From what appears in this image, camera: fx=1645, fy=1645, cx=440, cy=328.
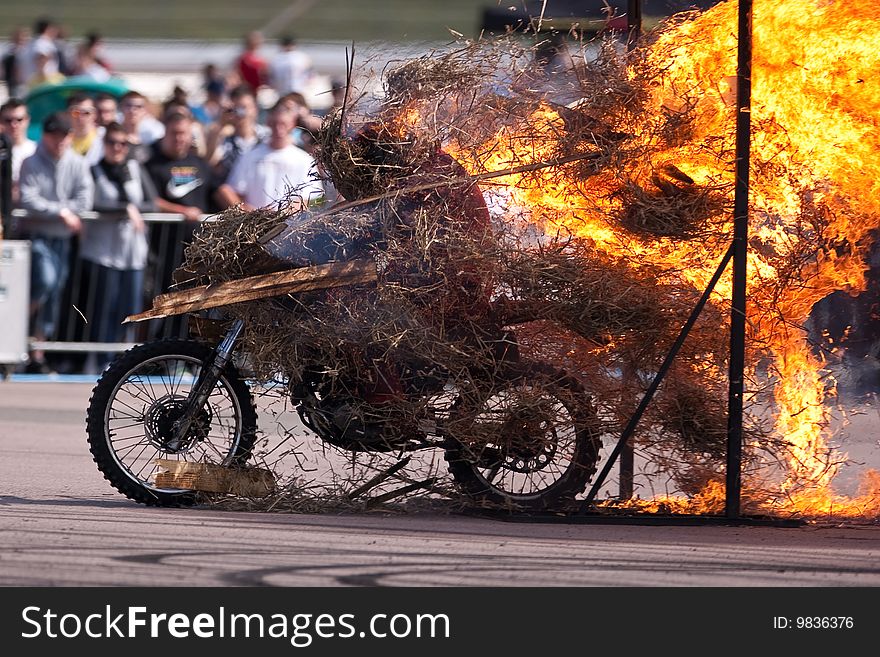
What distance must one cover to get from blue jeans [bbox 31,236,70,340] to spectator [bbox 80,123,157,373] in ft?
0.69

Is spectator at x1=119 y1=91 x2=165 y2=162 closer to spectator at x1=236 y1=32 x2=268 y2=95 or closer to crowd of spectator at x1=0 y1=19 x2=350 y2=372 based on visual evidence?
crowd of spectator at x1=0 y1=19 x2=350 y2=372

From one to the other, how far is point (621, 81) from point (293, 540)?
108 inches

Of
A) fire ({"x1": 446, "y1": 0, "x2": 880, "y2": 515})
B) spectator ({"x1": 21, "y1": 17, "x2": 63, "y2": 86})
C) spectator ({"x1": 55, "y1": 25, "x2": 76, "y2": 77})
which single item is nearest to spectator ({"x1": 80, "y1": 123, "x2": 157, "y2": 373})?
fire ({"x1": 446, "y1": 0, "x2": 880, "y2": 515})

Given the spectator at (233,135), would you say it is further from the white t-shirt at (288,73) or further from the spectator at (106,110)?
the white t-shirt at (288,73)

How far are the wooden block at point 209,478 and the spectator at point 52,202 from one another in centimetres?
712

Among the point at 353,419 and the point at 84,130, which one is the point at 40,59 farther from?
the point at 353,419

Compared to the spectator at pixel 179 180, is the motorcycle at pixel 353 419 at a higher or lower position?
lower

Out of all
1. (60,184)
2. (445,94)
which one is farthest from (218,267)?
(60,184)

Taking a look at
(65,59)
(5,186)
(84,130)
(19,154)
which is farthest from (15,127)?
(65,59)

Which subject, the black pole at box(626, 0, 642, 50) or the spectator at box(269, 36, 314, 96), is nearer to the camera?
the black pole at box(626, 0, 642, 50)

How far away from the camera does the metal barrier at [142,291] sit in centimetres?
1515

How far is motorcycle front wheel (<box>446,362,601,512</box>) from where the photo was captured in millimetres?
8031

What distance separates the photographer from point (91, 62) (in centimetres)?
2336

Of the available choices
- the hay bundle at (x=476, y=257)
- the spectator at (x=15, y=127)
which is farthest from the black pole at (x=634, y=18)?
the spectator at (x=15, y=127)
